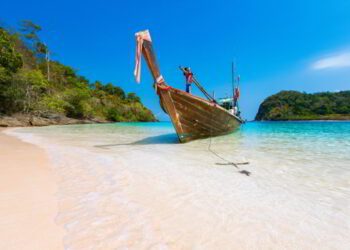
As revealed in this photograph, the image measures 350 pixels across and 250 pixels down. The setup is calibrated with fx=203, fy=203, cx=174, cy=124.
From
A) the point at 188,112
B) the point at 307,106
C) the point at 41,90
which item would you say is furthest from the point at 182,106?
the point at 307,106

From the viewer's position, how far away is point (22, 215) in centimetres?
171

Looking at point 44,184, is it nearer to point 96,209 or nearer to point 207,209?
point 96,209

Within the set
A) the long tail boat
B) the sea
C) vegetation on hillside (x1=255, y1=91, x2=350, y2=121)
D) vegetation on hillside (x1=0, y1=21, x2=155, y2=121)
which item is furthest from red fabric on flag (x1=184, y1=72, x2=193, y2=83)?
vegetation on hillside (x1=255, y1=91, x2=350, y2=121)

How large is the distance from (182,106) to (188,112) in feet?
1.17

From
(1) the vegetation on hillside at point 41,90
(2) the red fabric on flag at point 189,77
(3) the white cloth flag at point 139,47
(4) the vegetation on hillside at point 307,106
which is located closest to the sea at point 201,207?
(3) the white cloth flag at point 139,47

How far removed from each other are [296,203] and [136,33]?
19.6 feet

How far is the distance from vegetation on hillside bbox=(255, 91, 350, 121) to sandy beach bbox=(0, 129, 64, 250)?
74.2m

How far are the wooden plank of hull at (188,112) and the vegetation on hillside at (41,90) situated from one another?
73.5 ft

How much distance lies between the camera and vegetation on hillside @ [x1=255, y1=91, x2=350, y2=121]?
6347cm

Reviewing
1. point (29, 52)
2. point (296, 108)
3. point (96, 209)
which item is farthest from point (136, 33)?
point (296, 108)

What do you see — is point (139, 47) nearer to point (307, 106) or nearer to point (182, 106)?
point (182, 106)

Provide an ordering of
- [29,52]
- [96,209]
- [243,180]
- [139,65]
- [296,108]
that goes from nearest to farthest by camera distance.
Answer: [96,209], [243,180], [139,65], [29,52], [296,108]

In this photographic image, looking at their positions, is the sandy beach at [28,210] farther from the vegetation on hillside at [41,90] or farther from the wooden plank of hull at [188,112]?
the vegetation on hillside at [41,90]

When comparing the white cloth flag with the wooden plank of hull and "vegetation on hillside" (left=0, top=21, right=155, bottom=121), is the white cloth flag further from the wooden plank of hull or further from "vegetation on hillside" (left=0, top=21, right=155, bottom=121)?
"vegetation on hillside" (left=0, top=21, right=155, bottom=121)
